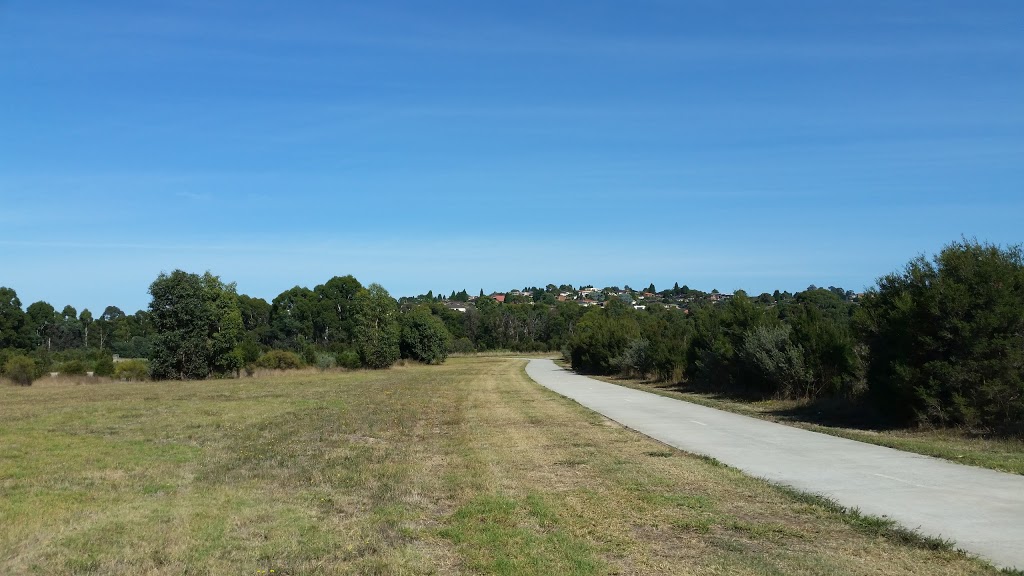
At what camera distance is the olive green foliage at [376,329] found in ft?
224

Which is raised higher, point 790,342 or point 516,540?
point 790,342

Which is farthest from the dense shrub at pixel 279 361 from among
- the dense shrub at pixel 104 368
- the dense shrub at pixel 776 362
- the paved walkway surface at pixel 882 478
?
the paved walkway surface at pixel 882 478

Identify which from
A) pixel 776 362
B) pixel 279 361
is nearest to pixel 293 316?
pixel 279 361

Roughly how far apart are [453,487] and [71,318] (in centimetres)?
13087

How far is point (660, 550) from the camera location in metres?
7.15

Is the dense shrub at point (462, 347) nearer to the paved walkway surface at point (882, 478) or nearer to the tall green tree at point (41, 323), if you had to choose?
the tall green tree at point (41, 323)

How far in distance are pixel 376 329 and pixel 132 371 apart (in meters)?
22.7

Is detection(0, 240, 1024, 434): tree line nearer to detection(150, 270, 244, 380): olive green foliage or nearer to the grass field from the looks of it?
detection(150, 270, 244, 380): olive green foliage

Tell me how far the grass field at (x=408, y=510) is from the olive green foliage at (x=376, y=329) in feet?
168

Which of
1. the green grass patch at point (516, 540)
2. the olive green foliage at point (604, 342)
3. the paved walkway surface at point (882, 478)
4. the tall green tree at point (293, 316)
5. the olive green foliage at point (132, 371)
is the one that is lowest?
the green grass patch at point (516, 540)

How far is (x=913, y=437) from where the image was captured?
50.6ft

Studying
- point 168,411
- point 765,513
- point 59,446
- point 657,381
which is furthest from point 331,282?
point 765,513

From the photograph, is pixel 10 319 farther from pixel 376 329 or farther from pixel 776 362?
pixel 776 362

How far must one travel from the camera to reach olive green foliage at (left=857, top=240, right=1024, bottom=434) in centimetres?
1505
